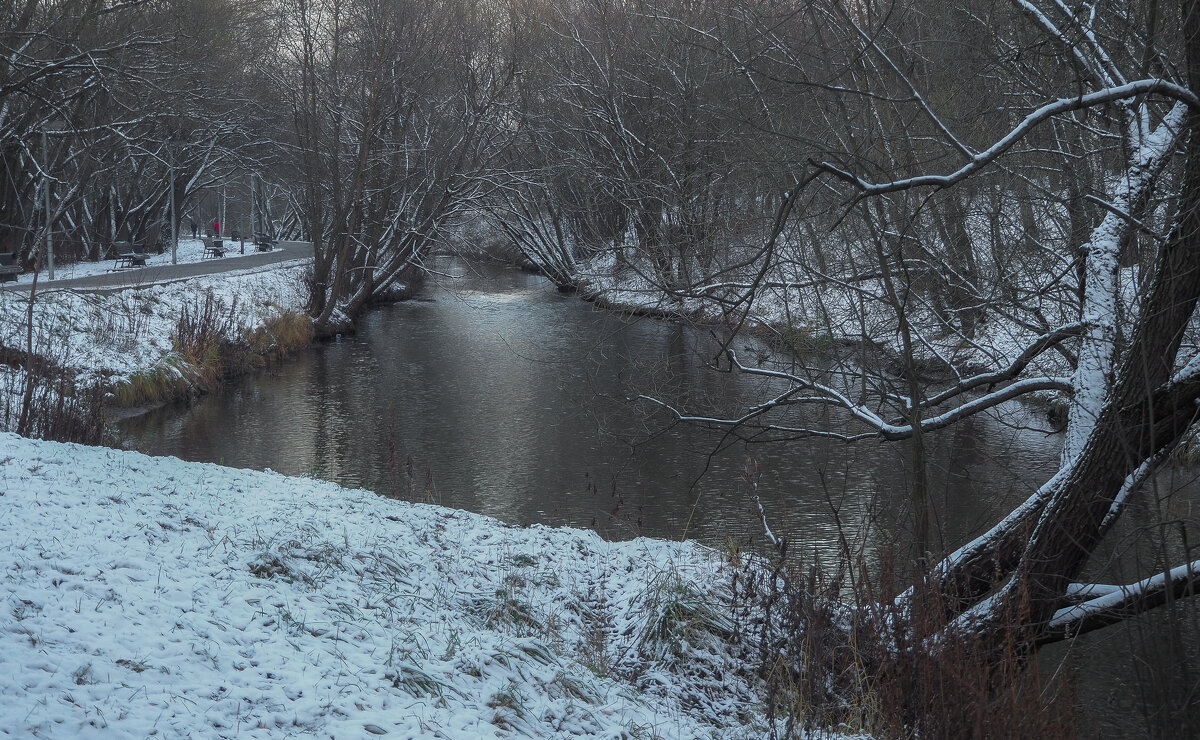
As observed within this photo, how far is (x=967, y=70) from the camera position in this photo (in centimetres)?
965

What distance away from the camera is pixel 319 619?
5.29 meters

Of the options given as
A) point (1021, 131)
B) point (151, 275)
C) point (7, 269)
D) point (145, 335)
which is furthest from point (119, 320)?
point (1021, 131)

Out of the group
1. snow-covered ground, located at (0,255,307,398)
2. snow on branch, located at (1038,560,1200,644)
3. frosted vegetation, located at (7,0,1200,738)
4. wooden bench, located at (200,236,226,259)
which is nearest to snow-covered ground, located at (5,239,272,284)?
wooden bench, located at (200,236,226,259)

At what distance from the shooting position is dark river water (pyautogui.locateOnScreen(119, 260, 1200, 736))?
8.82 metres

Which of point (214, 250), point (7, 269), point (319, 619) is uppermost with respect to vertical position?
point (214, 250)

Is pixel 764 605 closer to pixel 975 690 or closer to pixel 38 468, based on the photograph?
pixel 975 690

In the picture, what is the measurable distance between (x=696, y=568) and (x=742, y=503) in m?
3.76

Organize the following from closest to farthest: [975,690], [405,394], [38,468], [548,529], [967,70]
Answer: [975,690]
[38,468]
[548,529]
[967,70]
[405,394]

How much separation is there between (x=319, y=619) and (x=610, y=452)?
337 inches

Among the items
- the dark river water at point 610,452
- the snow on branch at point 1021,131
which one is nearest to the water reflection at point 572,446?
the dark river water at point 610,452

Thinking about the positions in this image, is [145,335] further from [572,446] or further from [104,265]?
[104,265]

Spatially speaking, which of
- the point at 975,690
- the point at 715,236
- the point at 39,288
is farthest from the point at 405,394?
the point at 975,690

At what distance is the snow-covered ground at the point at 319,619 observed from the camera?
4.12 metres

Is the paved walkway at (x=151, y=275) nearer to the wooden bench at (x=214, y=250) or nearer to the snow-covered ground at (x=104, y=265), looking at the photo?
the snow-covered ground at (x=104, y=265)
